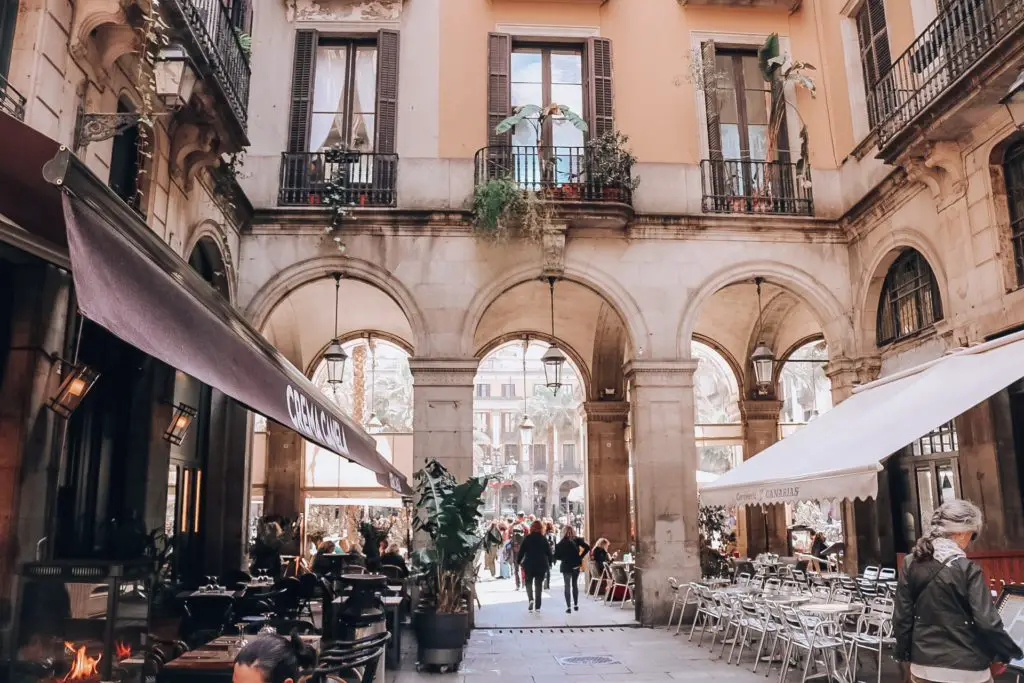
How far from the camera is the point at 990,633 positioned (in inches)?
147

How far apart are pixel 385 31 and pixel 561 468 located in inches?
2199

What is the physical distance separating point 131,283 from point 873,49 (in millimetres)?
12517

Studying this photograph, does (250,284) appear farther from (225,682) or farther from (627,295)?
(225,682)

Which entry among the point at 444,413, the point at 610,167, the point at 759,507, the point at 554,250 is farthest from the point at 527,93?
the point at 759,507

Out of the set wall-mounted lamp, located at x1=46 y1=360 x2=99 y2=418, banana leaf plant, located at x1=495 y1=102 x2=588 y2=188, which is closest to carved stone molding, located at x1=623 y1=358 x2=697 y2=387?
banana leaf plant, located at x1=495 y1=102 x2=588 y2=188

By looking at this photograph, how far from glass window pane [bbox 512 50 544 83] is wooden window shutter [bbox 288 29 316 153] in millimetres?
3343

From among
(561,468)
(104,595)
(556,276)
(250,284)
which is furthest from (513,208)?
(561,468)

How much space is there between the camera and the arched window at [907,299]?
10.9 metres

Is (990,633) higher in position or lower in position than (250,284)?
lower

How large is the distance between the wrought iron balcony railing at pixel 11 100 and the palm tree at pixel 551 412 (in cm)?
5529

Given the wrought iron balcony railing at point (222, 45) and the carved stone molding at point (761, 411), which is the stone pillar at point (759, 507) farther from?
the wrought iron balcony railing at point (222, 45)

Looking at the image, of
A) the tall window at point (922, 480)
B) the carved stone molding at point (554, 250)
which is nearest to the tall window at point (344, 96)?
the carved stone molding at point (554, 250)

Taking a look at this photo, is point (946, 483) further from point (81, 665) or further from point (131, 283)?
point (131, 283)

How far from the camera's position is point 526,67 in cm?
1336
